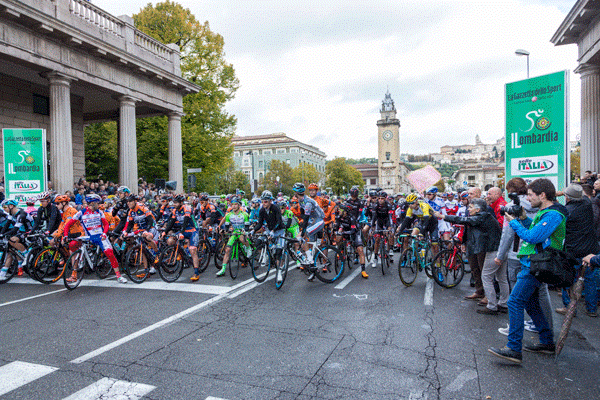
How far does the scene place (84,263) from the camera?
8.19 m

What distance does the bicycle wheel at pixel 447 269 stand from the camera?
7770mm

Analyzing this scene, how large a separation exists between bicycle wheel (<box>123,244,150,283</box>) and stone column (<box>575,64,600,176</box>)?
17.5 m

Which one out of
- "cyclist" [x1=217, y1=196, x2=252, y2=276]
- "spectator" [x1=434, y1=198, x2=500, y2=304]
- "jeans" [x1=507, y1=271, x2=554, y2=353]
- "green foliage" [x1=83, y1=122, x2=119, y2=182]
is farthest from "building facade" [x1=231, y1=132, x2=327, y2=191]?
"jeans" [x1=507, y1=271, x2=554, y2=353]

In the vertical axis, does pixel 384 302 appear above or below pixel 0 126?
below

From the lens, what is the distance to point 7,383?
3752 mm

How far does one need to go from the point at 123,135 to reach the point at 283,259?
1506cm

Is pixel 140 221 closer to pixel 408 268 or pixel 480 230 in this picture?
pixel 408 268

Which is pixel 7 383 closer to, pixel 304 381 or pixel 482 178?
pixel 304 381

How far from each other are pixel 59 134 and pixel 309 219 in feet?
41.7

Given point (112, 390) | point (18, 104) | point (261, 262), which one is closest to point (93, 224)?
point (261, 262)

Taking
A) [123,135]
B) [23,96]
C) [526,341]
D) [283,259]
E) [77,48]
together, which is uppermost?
[77,48]

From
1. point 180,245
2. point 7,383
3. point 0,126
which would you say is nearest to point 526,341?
point 7,383

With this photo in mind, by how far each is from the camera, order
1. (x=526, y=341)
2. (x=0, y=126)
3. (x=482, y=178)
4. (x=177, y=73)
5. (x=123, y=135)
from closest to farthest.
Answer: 1. (x=526, y=341)
2. (x=0, y=126)
3. (x=123, y=135)
4. (x=177, y=73)
5. (x=482, y=178)

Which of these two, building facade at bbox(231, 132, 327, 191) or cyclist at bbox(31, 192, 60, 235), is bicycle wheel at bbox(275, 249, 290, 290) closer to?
cyclist at bbox(31, 192, 60, 235)
